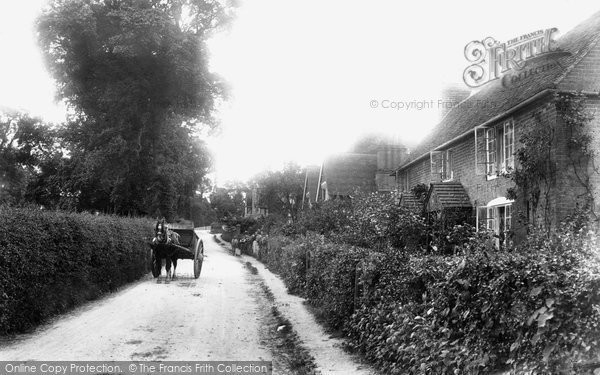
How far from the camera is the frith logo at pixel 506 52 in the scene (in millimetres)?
17281

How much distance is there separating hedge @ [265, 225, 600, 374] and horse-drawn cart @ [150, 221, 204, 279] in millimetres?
11807

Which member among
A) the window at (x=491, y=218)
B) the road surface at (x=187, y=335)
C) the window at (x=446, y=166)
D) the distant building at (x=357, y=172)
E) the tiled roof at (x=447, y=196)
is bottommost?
the road surface at (x=187, y=335)

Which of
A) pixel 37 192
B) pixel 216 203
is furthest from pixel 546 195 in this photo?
pixel 216 203

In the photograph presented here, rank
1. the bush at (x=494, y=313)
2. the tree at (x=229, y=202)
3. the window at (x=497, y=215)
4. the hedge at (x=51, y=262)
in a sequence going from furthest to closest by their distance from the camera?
the tree at (x=229, y=202) → the window at (x=497, y=215) → the hedge at (x=51, y=262) → the bush at (x=494, y=313)

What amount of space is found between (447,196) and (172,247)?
1001cm

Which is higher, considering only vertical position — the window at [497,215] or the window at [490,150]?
the window at [490,150]

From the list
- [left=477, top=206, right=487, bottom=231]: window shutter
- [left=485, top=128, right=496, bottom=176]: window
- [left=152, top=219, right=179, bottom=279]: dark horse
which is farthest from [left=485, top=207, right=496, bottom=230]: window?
[left=152, top=219, right=179, bottom=279]: dark horse

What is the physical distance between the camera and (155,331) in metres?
Answer: 10.3

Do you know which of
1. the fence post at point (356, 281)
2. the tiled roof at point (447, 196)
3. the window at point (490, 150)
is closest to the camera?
the fence post at point (356, 281)

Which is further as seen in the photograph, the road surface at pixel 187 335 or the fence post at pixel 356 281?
the fence post at pixel 356 281

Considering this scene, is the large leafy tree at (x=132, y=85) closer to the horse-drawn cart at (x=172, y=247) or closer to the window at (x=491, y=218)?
the horse-drawn cart at (x=172, y=247)

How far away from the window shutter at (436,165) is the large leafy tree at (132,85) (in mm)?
13287

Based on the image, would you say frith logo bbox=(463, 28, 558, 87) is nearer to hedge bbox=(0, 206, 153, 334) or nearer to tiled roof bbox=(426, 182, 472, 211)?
tiled roof bbox=(426, 182, 472, 211)

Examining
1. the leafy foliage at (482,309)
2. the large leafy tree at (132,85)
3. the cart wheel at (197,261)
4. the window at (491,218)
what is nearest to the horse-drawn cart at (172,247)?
the cart wheel at (197,261)
